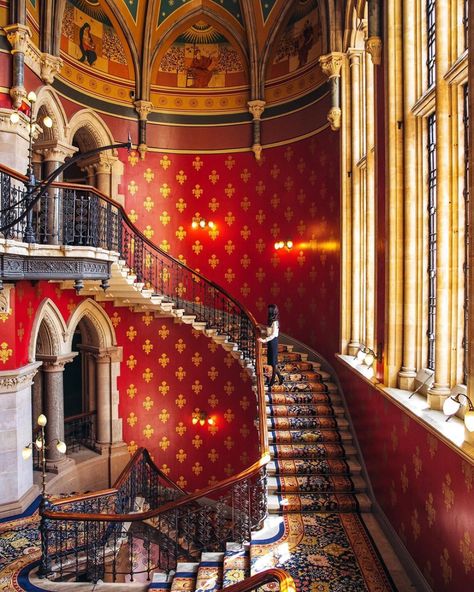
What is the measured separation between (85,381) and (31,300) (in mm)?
3373

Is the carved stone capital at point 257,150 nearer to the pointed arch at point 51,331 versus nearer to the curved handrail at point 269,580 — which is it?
the pointed arch at point 51,331

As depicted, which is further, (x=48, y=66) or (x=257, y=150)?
(x=257, y=150)

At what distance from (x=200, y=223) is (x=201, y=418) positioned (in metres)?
4.95

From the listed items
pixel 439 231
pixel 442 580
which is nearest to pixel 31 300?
pixel 439 231

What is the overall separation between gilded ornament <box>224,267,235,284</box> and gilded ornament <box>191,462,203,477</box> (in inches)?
184

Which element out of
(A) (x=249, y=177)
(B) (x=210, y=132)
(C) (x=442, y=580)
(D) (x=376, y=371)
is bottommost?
(C) (x=442, y=580)

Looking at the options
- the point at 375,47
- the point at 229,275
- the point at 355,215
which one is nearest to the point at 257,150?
the point at 229,275

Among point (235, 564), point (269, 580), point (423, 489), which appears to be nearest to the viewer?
point (269, 580)

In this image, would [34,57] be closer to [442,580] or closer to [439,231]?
[439,231]

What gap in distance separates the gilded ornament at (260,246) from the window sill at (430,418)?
5.64m

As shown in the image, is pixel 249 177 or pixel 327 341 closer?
pixel 327 341

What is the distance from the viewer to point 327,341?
965 cm

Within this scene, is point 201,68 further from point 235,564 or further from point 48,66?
point 235,564

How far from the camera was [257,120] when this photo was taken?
37.9ft
